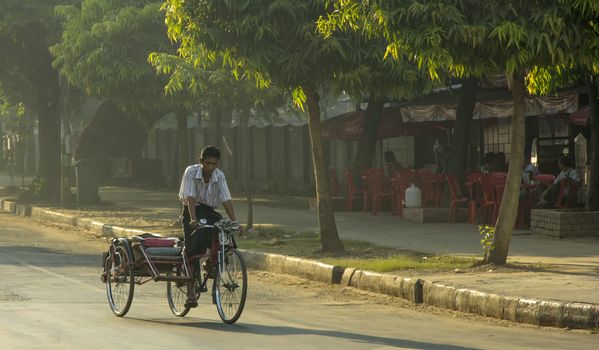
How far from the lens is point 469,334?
1035cm

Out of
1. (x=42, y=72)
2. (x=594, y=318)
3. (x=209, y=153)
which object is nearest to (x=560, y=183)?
(x=594, y=318)

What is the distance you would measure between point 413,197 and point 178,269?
39.3ft

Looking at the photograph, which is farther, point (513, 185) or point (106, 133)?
point (106, 133)

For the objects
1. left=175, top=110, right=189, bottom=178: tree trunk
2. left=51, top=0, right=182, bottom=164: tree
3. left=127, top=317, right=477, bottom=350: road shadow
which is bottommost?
left=127, top=317, right=477, bottom=350: road shadow

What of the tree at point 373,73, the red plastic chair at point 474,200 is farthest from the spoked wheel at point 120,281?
the red plastic chair at point 474,200

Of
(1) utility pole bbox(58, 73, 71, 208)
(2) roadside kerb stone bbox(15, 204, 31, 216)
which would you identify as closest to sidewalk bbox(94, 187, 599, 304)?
(1) utility pole bbox(58, 73, 71, 208)

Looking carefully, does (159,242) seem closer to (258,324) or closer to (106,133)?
(258,324)

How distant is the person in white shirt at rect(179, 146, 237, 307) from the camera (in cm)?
1116

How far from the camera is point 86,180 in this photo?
100 ft

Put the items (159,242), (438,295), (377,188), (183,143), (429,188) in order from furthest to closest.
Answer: (183,143) → (377,188) → (429,188) → (438,295) → (159,242)

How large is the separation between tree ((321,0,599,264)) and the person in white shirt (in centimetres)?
255

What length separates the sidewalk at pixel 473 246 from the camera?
12.1 meters

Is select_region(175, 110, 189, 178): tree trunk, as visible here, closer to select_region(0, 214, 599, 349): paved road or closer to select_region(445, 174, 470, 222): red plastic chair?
select_region(445, 174, 470, 222): red plastic chair

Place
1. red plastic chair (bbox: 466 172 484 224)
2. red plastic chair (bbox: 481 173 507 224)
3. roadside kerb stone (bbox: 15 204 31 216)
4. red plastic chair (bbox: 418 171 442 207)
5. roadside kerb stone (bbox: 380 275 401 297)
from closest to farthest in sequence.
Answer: roadside kerb stone (bbox: 380 275 401 297), red plastic chair (bbox: 481 173 507 224), red plastic chair (bbox: 466 172 484 224), red plastic chair (bbox: 418 171 442 207), roadside kerb stone (bbox: 15 204 31 216)
